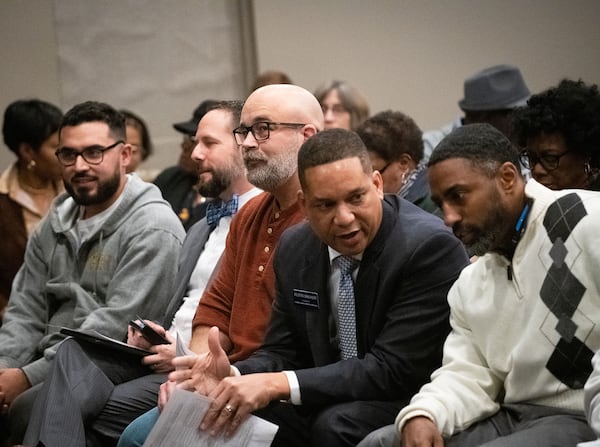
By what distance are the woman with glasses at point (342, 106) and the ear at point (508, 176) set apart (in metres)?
2.87

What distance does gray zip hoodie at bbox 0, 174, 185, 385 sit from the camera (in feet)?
12.3

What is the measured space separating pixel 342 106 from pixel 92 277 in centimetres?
202

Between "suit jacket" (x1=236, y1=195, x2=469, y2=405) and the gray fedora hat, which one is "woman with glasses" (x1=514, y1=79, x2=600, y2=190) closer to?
"suit jacket" (x1=236, y1=195, x2=469, y2=405)

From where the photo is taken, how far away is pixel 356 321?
2.82 metres

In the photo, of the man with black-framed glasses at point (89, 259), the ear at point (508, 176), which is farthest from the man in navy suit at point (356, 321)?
the man with black-framed glasses at point (89, 259)

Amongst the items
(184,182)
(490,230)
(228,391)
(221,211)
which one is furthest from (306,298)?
(184,182)

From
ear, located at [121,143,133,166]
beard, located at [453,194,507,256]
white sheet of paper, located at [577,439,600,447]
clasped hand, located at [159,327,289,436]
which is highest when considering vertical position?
beard, located at [453,194,507,256]

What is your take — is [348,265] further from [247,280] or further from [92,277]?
[92,277]

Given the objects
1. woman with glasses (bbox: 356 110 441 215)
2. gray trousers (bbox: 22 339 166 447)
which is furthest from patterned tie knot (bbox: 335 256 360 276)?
woman with glasses (bbox: 356 110 441 215)

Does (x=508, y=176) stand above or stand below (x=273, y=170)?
above

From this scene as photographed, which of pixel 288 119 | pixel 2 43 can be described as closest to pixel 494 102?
pixel 288 119

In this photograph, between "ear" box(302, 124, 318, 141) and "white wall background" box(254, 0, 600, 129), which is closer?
"ear" box(302, 124, 318, 141)

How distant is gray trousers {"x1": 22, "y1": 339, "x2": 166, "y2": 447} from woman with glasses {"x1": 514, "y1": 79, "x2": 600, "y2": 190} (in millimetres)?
1373

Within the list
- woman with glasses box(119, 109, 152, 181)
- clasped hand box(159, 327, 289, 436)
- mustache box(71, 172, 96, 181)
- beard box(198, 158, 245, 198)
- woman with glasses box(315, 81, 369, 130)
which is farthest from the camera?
woman with glasses box(119, 109, 152, 181)
